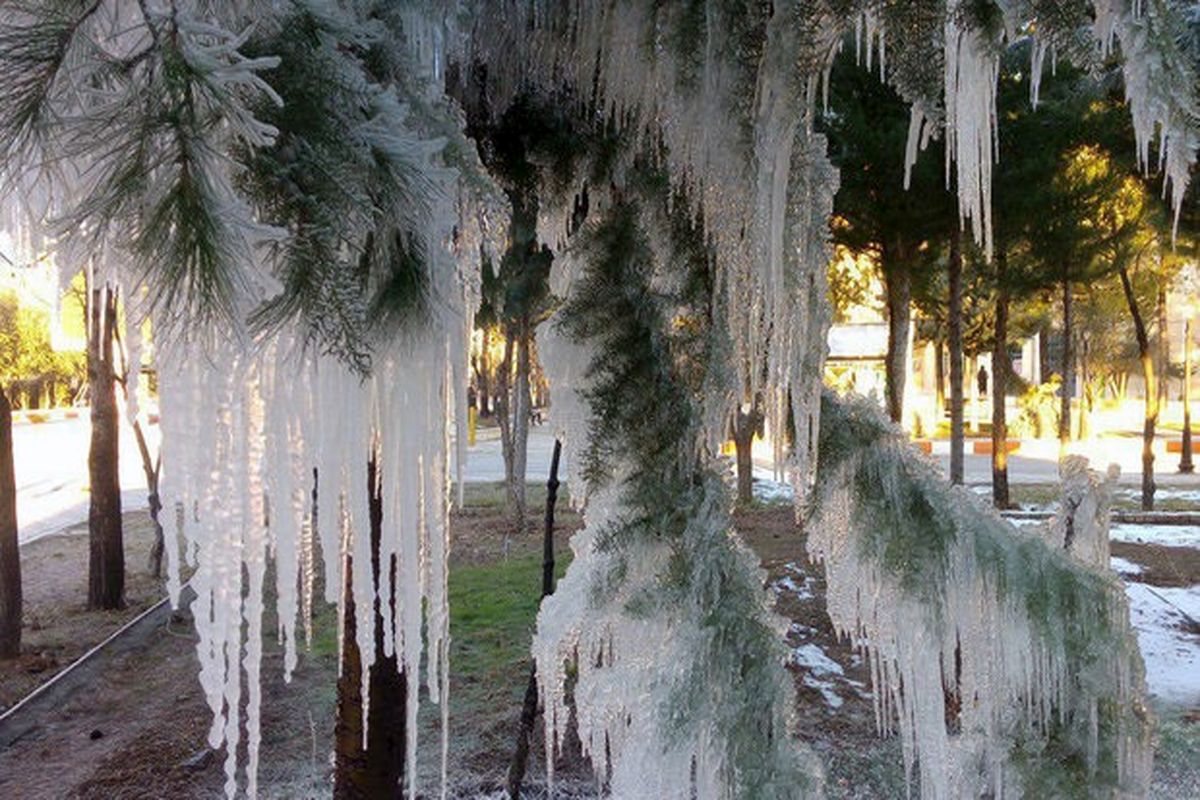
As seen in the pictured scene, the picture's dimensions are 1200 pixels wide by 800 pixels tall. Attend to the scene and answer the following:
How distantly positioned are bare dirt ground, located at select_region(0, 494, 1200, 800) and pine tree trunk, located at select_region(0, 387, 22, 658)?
0.38m

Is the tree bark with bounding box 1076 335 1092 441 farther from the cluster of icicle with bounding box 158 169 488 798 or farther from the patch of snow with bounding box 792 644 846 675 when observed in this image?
the cluster of icicle with bounding box 158 169 488 798

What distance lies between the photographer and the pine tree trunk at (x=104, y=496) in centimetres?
778

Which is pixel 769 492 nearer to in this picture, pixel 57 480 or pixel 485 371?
pixel 485 371

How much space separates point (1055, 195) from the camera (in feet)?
30.9

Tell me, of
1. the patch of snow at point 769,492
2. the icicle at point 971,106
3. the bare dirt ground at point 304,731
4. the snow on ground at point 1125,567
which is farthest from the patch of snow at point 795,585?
the icicle at point 971,106

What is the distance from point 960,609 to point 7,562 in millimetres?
6882

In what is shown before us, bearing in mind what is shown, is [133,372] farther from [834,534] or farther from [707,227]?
[834,534]

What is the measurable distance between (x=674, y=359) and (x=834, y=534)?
0.60 meters

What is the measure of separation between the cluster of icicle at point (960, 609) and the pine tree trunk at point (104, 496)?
7.34 metres

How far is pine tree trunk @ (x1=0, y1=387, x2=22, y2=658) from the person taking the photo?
21.4 ft

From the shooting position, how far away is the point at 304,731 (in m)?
5.18

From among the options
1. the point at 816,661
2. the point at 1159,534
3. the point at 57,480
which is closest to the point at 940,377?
the point at 1159,534

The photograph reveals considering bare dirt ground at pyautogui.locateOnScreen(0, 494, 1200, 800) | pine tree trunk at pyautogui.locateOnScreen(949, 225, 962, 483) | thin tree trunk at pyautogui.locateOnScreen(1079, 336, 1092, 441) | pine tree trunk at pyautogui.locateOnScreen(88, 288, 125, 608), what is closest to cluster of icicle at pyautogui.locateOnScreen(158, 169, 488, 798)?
bare dirt ground at pyautogui.locateOnScreen(0, 494, 1200, 800)

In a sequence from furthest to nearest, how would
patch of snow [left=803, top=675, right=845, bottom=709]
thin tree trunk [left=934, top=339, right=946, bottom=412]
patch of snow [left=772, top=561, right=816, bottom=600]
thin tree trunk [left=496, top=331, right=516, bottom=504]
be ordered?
thin tree trunk [left=934, top=339, right=946, bottom=412] < thin tree trunk [left=496, top=331, right=516, bottom=504] < patch of snow [left=772, top=561, right=816, bottom=600] < patch of snow [left=803, top=675, right=845, bottom=709]
